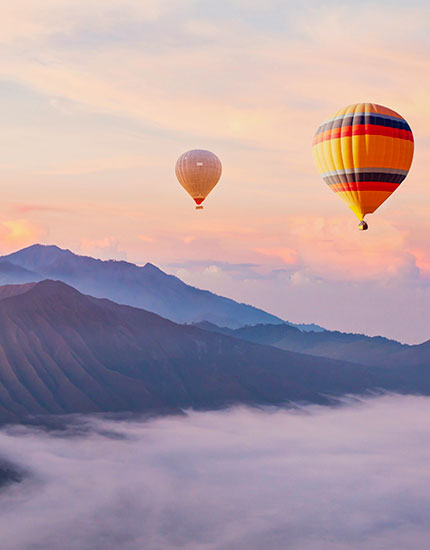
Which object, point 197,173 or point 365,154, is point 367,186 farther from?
point 197,173

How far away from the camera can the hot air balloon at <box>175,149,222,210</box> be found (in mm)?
129625

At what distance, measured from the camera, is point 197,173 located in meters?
130

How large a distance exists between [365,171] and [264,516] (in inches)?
5117

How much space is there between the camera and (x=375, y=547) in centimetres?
17412

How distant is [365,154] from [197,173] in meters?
47.3

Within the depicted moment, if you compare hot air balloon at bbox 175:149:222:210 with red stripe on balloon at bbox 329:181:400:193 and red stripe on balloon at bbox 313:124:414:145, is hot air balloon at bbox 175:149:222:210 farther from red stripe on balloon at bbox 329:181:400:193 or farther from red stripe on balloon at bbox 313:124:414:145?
red stripe on balloon at bbox 329:181:400:193

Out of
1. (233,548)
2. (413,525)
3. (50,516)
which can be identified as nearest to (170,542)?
(233,548)

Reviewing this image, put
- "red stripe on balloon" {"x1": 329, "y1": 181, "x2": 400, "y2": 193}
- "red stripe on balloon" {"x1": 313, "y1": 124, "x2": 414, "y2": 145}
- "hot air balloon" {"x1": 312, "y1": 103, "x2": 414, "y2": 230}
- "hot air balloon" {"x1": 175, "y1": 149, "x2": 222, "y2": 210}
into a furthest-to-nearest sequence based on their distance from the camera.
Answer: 1. "hot air balloon" {"x1": 175, "y1": 149, "x2": 222, "y2": 210}
2. "red stripe on balloon" {"x1": 329, "y1": 181, "x2": 400, "y2": 193}
3. "hot air balloon" {"x1": 312, "y1": 103, "x2": 414, "y2": 230}
4. "red stripe on balloon" {"x1": 313, "y1": 124, "x2": 414, "y2": 145}

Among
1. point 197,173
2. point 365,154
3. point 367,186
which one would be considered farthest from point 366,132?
point 197,173

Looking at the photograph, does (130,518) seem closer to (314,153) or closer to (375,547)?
(375,547)

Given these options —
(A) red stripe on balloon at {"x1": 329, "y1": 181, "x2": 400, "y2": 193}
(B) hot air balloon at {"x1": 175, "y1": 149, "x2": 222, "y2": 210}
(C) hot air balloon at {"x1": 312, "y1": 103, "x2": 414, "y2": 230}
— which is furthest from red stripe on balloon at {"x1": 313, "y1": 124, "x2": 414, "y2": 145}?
(B) hot air balloon at {"x1": 175, "y1": 149, "x2": 222, "y2": 210}

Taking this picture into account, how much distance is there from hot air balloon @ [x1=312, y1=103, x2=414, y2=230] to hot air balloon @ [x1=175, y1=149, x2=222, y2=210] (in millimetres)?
41493

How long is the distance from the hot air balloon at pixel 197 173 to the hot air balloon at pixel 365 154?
136 feet

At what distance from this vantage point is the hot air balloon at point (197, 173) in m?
130
